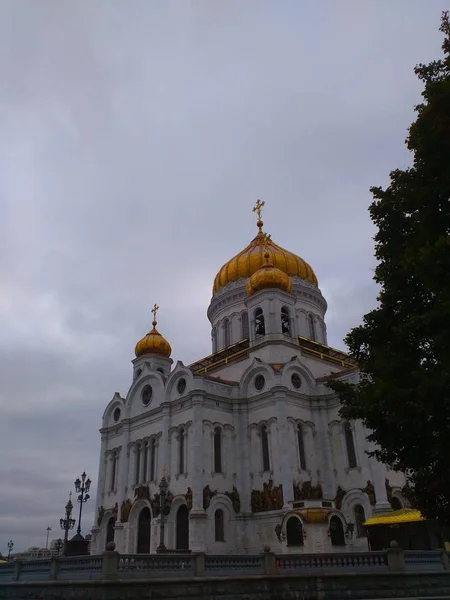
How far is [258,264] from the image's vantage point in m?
39.8

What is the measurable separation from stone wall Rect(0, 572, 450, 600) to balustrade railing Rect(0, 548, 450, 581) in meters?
0.34

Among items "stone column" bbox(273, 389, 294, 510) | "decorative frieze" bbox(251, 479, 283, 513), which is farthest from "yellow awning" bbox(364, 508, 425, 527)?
"decorative frieze" bbox(251, 479, 283, 513)

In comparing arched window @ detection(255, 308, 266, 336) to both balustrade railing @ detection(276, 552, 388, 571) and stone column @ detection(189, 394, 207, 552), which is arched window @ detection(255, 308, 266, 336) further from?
balustrade railing @ detection(276, 552, 388, 571)

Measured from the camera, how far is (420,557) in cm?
1697

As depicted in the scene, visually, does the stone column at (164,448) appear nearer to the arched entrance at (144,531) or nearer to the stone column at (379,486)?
the arched entrance at (144,531)

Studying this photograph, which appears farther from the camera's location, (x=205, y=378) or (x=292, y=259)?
(x=292, y=259)

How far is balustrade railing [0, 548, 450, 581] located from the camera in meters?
14.3

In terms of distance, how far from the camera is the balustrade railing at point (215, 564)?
563 inches

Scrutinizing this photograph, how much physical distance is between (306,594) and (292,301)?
21.4m

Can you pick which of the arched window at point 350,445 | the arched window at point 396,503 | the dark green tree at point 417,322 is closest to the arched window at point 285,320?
the arched window at point 350,445

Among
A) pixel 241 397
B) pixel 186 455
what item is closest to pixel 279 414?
pixel 241 397

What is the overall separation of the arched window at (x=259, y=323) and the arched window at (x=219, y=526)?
11.5 meters

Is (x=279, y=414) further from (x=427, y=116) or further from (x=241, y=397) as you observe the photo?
(x=427, y=116)

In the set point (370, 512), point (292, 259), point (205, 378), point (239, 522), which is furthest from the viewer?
point (292, 259)
